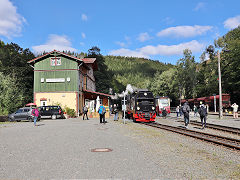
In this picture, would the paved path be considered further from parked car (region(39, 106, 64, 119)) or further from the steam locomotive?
parked car (region(39, 106, 64, 119))

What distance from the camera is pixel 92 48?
224 ft

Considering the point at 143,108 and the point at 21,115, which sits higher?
the point at 143,108

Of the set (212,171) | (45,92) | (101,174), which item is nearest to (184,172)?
(212,171)

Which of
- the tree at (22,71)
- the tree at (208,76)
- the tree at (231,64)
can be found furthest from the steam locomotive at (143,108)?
the tree at (208,76)

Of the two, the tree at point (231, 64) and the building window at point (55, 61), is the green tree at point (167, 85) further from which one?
the building window at point (55, 61)

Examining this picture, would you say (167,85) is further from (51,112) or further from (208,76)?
(51,112)

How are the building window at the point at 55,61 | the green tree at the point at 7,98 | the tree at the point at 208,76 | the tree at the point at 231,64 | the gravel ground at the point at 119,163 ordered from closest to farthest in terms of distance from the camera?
the gravel ground at the point at 119,163
the green tree at the point at 7,98
the building window at the point at 55,61
the tree at the point at 231,64
the tree at the point at 208,76

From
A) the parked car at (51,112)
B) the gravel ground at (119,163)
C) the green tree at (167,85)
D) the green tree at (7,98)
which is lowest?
the gravel ground at (119,163)

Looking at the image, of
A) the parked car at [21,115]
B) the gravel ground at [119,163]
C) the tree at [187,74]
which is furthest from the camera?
Result: the tree at [187,74]

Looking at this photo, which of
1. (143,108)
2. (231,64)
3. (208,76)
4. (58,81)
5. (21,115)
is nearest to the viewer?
(143,108)

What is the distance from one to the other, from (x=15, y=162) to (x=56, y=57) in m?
31.5

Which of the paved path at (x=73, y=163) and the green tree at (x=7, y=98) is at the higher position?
the green tree at (x=7, y=98)

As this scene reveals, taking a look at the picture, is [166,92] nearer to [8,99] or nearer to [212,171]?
[8,99]

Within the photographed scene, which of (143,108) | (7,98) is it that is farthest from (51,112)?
(143,108)
